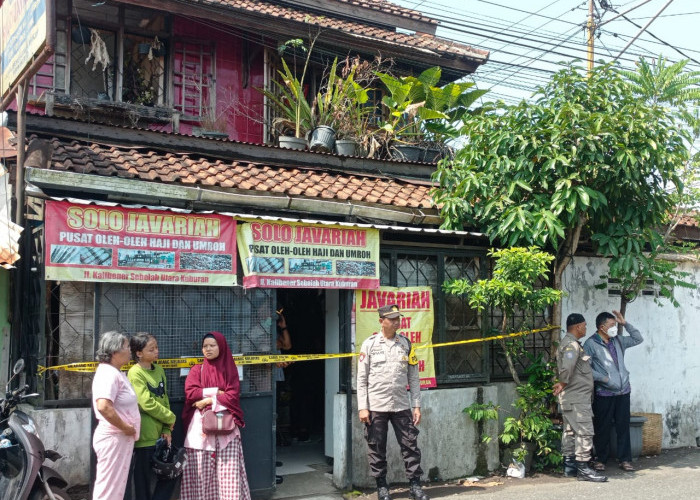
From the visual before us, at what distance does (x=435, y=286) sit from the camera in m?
8.58

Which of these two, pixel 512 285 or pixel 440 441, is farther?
pixel 440 441

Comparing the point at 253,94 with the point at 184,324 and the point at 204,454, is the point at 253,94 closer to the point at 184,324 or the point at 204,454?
the point at 184,324

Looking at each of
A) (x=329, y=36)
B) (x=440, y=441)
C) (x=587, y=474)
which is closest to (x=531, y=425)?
(x=587, y=474)

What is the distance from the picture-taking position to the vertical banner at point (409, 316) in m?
7.86

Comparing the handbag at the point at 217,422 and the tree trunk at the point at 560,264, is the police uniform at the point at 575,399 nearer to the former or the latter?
the tree trunk at the point at 560,264

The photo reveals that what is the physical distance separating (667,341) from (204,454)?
24.7 ft

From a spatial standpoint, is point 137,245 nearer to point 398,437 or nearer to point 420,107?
point 398,437

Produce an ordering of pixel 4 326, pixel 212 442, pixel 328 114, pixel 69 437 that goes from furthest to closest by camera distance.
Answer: pixel 328 114 → pixel 4 326 → pixel 212 442 → pixel 69 437

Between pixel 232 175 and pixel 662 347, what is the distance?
23.0 feet

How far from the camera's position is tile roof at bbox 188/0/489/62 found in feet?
38.8

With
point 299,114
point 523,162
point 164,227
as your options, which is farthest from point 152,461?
point 299,114

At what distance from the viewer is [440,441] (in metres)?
8.09

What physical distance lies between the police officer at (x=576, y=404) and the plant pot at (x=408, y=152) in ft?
13.7

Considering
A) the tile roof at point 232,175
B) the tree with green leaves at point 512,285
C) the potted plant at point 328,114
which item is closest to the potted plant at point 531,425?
the tree with green leaves at point 512,285
